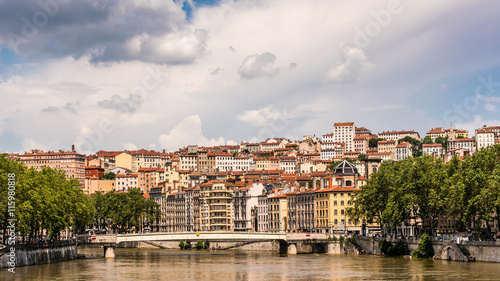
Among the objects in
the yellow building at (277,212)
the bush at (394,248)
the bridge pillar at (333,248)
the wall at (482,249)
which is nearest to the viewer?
the wall at (482,249)

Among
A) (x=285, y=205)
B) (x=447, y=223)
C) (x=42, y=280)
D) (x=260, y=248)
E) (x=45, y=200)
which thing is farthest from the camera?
(x=285, y=205)

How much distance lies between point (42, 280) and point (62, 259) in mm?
29712

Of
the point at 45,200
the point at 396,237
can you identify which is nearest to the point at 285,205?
the point at 396,237

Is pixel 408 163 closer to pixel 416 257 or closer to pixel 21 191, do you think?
pixel 416 257

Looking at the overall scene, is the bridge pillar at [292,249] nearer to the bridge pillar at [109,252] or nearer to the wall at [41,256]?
the bridge pillar at [109,252]

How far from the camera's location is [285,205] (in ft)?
500

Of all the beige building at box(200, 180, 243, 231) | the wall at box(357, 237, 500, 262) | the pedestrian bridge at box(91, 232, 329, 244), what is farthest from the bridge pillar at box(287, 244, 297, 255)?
the beige building at box(200, 180, 243, 231)

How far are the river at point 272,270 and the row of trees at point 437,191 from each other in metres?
5.59

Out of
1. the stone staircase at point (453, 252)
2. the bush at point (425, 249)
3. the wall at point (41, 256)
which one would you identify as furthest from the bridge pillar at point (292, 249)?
the wall at point (41, 256)

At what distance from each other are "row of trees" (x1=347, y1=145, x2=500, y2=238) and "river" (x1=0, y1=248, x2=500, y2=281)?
18.3 ft

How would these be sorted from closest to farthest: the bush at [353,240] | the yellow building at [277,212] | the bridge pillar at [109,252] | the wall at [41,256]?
the wall at [41,256] → the bush at [353,240] → the bridge pillar at [109,252] → the yellow building at [277,212]

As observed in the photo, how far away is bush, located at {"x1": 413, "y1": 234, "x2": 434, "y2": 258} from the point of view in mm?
89000

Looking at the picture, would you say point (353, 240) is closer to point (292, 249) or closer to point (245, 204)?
point (292, 249)

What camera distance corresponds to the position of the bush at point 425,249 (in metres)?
89.0
